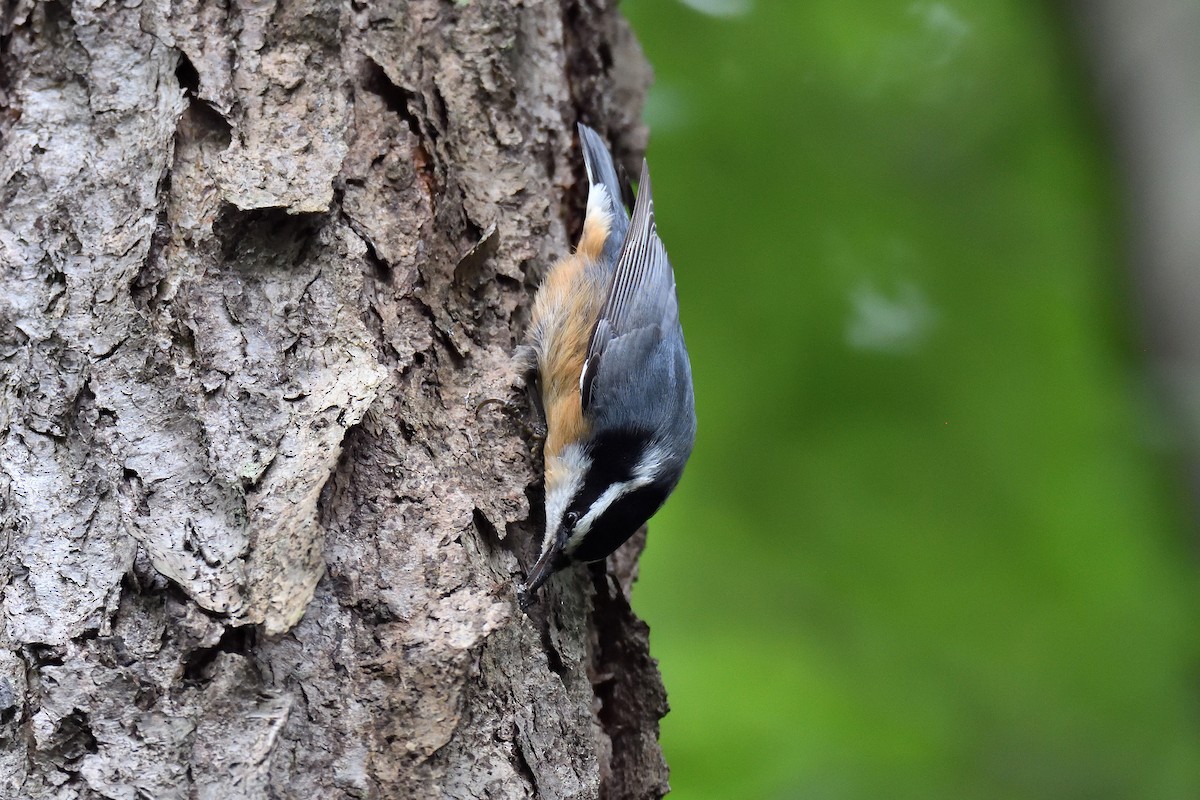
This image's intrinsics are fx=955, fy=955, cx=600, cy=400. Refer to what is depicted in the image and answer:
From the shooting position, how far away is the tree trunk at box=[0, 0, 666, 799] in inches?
56.0

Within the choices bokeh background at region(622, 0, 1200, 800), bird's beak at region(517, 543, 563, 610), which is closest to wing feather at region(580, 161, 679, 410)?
bokeh background at region(622, 0, 1200, 800)

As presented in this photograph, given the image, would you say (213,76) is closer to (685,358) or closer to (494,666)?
(494,666)

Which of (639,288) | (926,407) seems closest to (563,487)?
(639,288)

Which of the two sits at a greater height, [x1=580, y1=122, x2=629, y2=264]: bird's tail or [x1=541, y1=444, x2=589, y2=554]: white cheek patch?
[x1=580, y1=122, x2=629, y2=264]: bird's tail

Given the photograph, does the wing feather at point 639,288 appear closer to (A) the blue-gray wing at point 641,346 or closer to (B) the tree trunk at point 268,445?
(A) the blue-gray wing at point 641,346

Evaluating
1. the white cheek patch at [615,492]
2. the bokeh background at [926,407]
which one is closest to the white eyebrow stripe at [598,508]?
the white cheek patch at [615,492]

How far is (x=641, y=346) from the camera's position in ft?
8.77

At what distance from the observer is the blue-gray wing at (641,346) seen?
2545mm

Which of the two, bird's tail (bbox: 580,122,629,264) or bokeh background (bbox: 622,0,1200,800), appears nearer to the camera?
bird's tail (bbox: 580,122,629,264)

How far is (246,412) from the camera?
1.58 m

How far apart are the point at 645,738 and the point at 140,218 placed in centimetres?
136

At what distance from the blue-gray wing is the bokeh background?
27 centimetres

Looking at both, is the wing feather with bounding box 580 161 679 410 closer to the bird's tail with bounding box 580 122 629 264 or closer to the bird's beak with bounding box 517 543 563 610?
the bird's tail with bounding box 580 122 629 264

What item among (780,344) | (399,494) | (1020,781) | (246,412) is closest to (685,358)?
(780,344)
